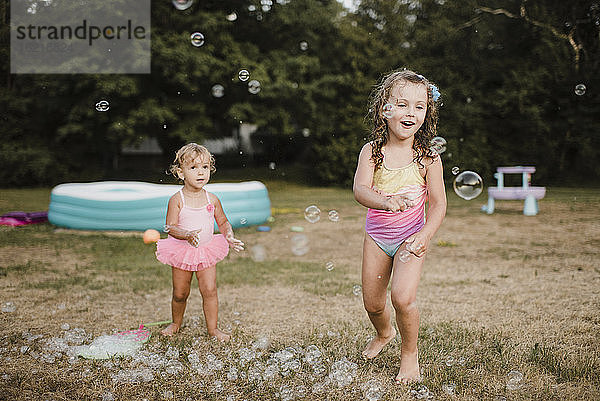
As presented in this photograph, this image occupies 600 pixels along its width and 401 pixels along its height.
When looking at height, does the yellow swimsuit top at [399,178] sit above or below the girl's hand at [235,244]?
above

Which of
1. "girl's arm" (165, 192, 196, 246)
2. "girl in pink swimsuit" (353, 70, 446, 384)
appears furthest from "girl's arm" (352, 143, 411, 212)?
"girl's arm" (165, 192, 196, 246)

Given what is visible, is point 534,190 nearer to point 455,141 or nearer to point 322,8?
point 455,141

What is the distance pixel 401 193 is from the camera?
2.82 m

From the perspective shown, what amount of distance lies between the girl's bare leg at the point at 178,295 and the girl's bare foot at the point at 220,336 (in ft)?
0.85

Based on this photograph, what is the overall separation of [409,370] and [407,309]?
32 cm

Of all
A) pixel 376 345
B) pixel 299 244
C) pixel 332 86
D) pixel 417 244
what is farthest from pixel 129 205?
pixel 332 86

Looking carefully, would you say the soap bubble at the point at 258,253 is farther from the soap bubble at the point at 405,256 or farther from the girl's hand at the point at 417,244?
the girl's hand at the point at 417,244

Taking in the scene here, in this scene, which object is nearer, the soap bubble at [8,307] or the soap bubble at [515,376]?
the soap bubble at [515,376]

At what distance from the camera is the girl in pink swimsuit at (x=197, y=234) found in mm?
3336

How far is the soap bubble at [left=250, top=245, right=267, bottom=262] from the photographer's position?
20.7 ft

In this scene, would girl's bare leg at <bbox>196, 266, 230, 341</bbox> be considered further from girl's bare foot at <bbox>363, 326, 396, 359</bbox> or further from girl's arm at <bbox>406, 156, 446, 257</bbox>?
girl's arm at <bbox>406, 156, 446, 257</bbox>

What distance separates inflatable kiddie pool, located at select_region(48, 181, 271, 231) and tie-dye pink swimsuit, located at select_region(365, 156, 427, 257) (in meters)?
5.39

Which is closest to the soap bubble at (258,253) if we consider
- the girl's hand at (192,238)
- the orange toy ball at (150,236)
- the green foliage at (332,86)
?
the orange toy ball at (150,236)

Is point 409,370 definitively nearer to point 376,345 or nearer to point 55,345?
point 376,345
